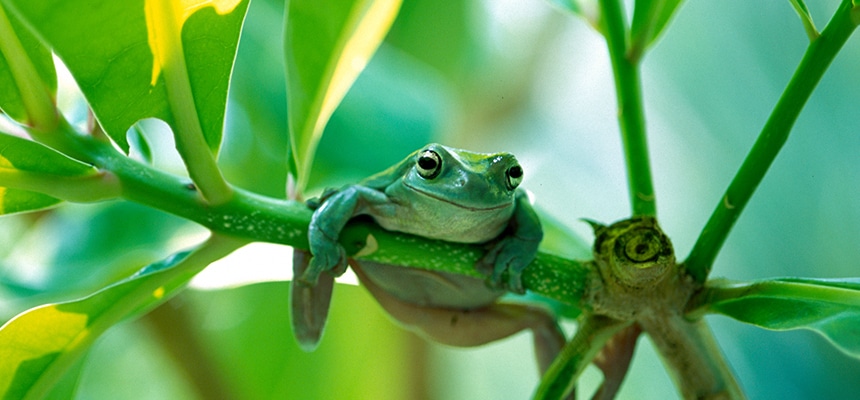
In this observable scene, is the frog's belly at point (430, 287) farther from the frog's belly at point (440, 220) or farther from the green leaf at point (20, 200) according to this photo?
the green leaf at point (20, 200)

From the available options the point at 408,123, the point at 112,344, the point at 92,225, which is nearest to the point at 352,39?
the point at 408,123

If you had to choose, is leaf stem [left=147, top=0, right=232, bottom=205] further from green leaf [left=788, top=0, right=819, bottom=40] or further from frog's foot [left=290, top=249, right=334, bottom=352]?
green leaf [left=788, top=0, right=819, bottom=40]

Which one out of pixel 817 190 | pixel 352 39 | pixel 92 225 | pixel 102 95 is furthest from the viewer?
pixel 817 190

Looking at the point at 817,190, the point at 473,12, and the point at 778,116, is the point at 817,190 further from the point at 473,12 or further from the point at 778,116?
the point at 778,116

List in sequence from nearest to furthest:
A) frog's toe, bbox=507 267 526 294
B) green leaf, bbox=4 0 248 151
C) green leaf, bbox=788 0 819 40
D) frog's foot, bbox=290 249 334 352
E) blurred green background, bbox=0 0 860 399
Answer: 1. green leaf, bbox=4 0 248 151
2. green leaf, bbox=788 0 819 40
3. frog's toe, bbox=507 267 526 294
4. frog's foot, bbox=290 249 334 352
5. blurred green background, bbox=0 0 860 399

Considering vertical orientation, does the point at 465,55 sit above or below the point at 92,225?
above

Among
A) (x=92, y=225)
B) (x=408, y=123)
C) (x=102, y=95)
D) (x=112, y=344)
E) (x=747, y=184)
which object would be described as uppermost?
(x=747, y=184)

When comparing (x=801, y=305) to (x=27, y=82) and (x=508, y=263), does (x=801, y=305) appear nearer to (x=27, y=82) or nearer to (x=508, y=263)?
(x=508, y=263)

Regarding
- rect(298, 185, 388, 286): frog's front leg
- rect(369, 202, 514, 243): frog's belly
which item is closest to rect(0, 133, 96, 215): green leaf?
rect(298, 185, 388, 286): frog's front leg
